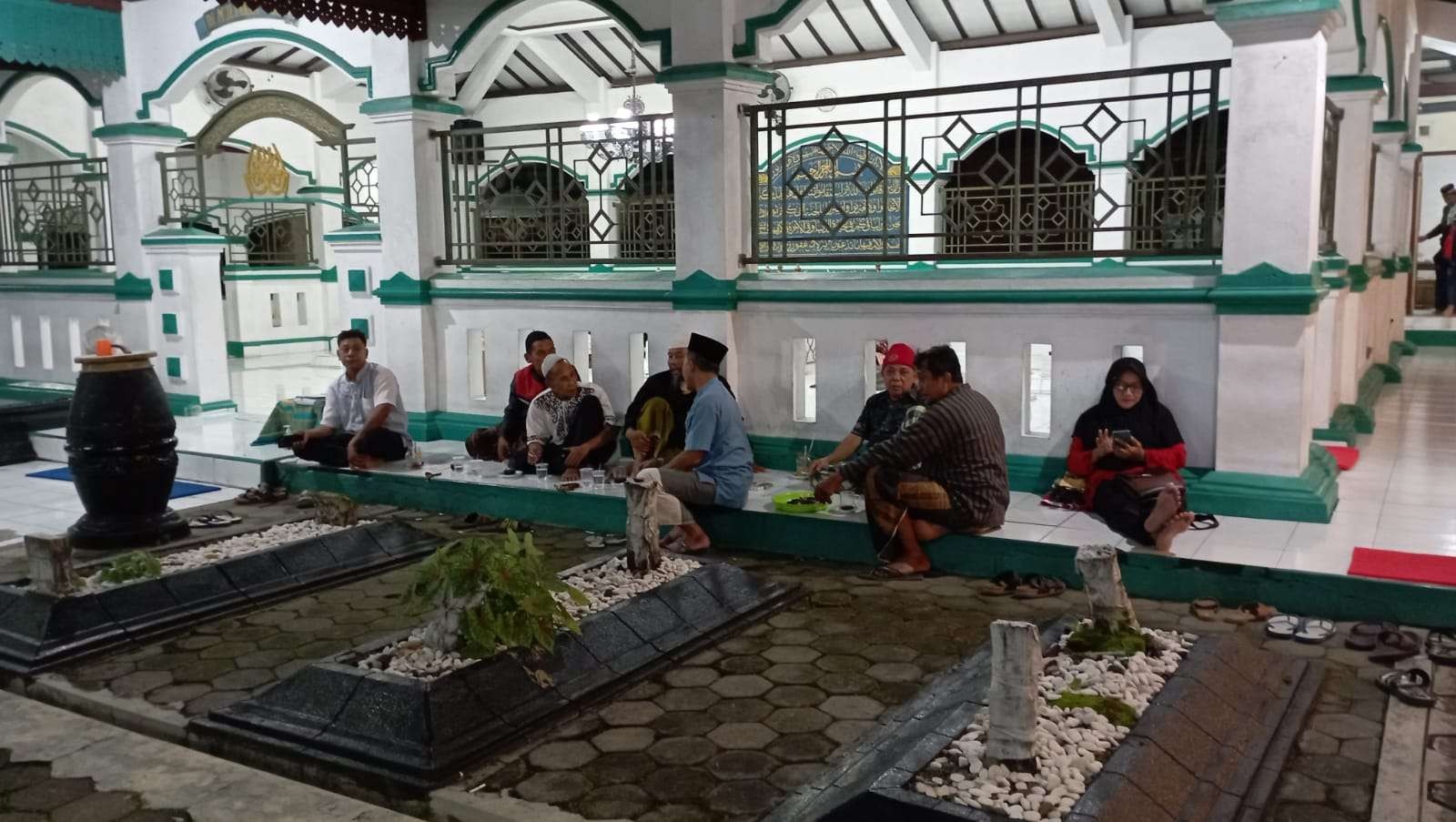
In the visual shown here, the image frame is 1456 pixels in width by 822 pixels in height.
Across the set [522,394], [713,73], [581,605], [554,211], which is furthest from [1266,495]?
[554,211]

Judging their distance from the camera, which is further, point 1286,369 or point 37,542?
point 1286,369

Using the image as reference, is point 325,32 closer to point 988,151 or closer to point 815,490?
point 815,490

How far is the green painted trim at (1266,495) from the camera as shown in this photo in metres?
5.91

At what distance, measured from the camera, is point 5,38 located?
9.64 metres

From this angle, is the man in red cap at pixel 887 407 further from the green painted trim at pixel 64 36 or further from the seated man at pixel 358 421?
the green painted trim at pixel 64 36

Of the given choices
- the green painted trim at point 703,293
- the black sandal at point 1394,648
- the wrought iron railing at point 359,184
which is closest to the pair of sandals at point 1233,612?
the black sandal at point 1394,648

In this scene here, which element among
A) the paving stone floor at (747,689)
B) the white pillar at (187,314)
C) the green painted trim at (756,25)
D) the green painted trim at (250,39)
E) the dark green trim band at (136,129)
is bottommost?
the paving stone floor at (747,689)

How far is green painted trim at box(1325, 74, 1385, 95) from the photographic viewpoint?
8.25m

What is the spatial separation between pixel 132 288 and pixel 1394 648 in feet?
33.9

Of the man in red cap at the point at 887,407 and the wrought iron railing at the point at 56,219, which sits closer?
the man in red cap at the point at 887,407

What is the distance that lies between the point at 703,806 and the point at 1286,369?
4012 millimetres

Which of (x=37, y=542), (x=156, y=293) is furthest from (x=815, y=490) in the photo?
(x=156, y=293)

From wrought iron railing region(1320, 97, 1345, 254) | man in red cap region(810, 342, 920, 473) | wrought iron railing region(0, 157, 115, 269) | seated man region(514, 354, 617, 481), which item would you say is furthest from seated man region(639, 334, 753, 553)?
wrought iron railing region(0, 157, 115, 269)

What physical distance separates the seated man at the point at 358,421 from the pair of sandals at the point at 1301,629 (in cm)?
540
